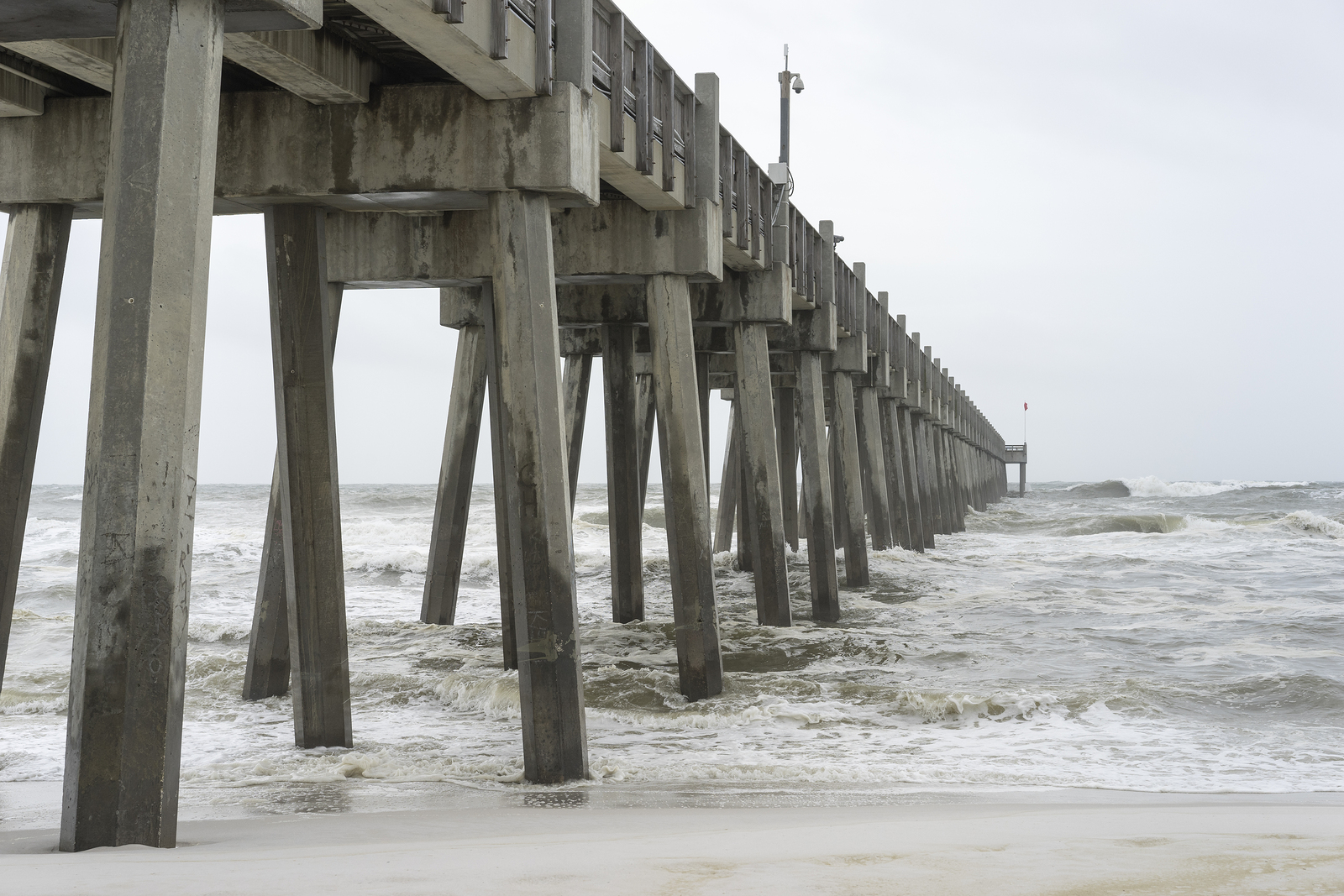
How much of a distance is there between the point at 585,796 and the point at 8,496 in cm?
354

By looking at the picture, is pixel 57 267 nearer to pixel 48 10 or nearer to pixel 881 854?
pixel 48 10

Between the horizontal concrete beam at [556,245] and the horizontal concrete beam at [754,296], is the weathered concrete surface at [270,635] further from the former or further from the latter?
the horizontal concrete beam at [754,296]

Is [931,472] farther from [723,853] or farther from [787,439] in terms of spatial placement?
[723,853]

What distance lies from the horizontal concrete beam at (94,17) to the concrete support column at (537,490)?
198 centimetres

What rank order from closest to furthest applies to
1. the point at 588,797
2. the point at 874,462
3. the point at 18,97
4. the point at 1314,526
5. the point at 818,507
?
the point at 588,797, the point at 18,97, the point at 818,507, the point at 874,462, the point at 1314,526

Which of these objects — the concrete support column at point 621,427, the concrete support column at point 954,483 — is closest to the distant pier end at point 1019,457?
the concrete support column at point 954,483

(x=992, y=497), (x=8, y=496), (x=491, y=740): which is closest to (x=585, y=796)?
(x=491, y=740)

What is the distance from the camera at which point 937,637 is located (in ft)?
41.7

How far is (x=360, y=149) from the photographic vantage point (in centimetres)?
646

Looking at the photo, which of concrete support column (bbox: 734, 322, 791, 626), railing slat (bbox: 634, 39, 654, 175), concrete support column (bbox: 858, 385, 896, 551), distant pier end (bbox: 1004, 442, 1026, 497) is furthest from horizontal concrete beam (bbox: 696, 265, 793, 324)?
distant pier end (bbox: 1004, 442, 1026, 497)

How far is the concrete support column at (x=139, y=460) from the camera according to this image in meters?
3.68

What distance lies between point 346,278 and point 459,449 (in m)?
3.21

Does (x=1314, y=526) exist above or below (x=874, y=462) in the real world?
below

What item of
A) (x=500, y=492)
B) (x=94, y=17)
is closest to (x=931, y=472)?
(x=500, y=492)
